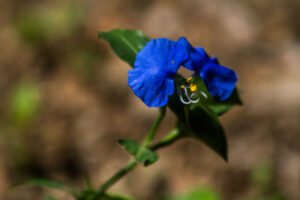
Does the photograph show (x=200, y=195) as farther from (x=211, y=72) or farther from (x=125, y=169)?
(x=211, y=72)

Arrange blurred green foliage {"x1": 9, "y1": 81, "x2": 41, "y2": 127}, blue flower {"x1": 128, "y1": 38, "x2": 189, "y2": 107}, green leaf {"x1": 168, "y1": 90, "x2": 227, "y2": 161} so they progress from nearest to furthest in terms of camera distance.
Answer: blue flower {"x1": 128, "y1": 38, "x2": 189, "y2": 107}, green leaf {"x1": 168, "y1": 90, "x2": 227, "y2": 161}, blurred green foliage {"x1": 9, "y1": 81, "x2": 41, "y2": 127}

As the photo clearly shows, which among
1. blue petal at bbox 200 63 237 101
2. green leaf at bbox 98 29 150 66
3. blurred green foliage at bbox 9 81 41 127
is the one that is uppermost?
blue petal at bbox 200 63 237 101

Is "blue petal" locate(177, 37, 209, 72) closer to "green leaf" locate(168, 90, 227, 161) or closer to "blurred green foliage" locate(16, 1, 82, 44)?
"green leaf" locate(168, 90, 227, 161)

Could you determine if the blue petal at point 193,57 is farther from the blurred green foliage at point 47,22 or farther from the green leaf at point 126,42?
the blurred green foliage at point 47,22

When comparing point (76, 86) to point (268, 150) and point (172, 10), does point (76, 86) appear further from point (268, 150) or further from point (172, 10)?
point (268, 150)

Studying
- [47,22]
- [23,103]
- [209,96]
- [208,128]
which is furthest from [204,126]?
[47,22]

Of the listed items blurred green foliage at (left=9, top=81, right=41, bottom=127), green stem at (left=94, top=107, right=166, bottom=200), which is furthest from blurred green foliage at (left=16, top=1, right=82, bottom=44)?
green stem at (left=94, top=107, right=166, bottom=200)

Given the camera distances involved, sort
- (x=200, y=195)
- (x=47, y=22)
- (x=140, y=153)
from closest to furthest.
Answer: (x=140, y=153) → (x=200, y=195) → (x=47, y=22)

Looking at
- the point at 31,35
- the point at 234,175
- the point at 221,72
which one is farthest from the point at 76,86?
the point at 221,72
